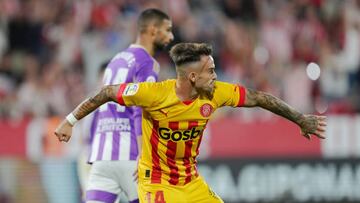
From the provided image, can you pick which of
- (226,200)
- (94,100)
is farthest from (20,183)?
(94,100)

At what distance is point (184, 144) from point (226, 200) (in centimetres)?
589

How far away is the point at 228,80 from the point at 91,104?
7302 mm

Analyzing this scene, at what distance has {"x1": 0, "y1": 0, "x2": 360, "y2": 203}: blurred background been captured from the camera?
13.3 m

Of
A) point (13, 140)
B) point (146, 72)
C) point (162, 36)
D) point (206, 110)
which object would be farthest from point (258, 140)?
point (206, 110)

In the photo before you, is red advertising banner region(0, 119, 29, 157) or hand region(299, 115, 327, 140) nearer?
hand region(299, 115, 327, 140)

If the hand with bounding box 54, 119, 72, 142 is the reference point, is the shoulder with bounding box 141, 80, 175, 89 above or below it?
above

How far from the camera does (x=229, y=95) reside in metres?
7.63

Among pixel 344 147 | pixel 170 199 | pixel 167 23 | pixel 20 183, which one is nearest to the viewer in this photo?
pixel 170 199

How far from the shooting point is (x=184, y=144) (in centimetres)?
762

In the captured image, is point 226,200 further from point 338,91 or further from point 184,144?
point 184,144

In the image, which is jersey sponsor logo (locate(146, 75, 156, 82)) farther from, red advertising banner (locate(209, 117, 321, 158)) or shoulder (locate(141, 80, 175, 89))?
red advertising banner (locate(209, 117, 321, 158))

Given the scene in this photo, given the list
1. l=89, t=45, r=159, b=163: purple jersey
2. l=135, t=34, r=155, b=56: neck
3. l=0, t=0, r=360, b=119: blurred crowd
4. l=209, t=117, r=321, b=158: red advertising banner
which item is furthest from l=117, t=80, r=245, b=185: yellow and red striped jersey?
l=0, t=0, r=360, b=119: blurred crowd

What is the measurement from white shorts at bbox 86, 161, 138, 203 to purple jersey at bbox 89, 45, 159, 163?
7 cm

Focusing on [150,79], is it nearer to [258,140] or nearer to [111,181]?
[111,181]
